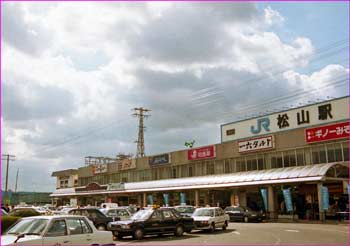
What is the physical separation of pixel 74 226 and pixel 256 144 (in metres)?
35.9

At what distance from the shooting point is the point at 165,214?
2388cm

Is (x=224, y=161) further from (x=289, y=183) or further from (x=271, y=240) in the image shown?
(x=271, y=240)

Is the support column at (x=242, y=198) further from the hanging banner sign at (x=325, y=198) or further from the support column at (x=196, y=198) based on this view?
the hanging banner sign at (x=325, y=198)

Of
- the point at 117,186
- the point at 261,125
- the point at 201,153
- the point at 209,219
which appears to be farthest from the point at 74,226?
the point at 117,186

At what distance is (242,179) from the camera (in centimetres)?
4416

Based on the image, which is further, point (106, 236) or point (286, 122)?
point (286, 122)

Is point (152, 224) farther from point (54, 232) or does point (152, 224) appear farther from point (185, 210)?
point (54, 232)

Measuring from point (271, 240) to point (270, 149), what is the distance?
81.6ft

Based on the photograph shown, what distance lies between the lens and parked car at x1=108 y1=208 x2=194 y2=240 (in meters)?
22.6

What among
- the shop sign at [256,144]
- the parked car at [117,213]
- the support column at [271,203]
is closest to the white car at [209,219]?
the parked car at [117,213]

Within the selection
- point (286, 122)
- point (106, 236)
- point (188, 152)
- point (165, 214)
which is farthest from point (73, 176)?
point (106, 236)

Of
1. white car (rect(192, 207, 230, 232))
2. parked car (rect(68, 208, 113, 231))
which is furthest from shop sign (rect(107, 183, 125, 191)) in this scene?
white car (rect(192, 207, 230, 232))

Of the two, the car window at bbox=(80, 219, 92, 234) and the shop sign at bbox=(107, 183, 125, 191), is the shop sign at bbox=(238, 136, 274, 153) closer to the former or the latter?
the shop sign at bbox=(107, 183, 125, 191)

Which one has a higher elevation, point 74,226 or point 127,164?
point 127,164
